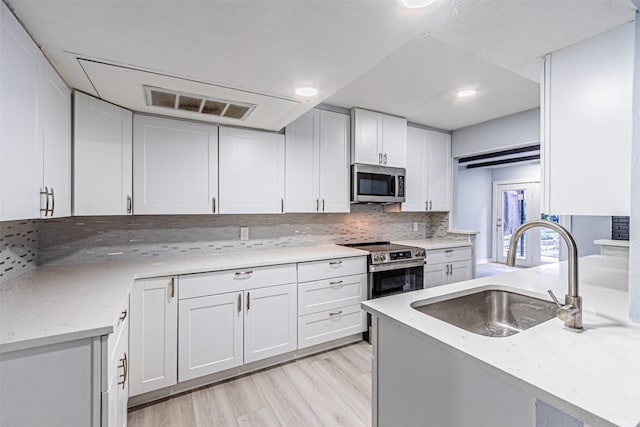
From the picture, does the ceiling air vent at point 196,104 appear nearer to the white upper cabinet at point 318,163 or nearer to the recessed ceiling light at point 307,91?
the recessed ceiling light at point 307,91

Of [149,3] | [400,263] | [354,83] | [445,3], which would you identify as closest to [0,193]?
[149,3]

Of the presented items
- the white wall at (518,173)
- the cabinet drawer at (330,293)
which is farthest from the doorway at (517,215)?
the cabinet drawer at (330,293)

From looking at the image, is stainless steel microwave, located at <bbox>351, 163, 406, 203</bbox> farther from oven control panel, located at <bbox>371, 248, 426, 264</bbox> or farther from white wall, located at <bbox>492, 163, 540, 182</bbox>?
white wall, located at <bbox>492, 163, 540, 182</bbox>

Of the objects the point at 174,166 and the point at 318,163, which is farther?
the point at 318,163

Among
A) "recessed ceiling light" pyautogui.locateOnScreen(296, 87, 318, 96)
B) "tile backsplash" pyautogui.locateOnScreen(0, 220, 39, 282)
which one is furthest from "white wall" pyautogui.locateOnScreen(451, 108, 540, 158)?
"tile backsplash" pyautogui.locateOnScreen(0, 220, 39, 282)

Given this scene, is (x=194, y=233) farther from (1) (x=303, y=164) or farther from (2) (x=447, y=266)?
(2) (x=447, y=266)

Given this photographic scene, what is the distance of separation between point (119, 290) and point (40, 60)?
3.79 ft

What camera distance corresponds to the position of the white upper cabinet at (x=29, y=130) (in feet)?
3.53

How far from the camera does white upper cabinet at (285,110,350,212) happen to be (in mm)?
2801

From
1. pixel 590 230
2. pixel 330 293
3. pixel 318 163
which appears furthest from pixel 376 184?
pixel 590 230

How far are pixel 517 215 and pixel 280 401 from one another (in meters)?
6.62

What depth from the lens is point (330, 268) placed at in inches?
103

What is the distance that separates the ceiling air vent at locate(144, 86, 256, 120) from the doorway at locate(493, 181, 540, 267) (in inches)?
241

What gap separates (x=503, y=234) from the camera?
6660 millimetres
